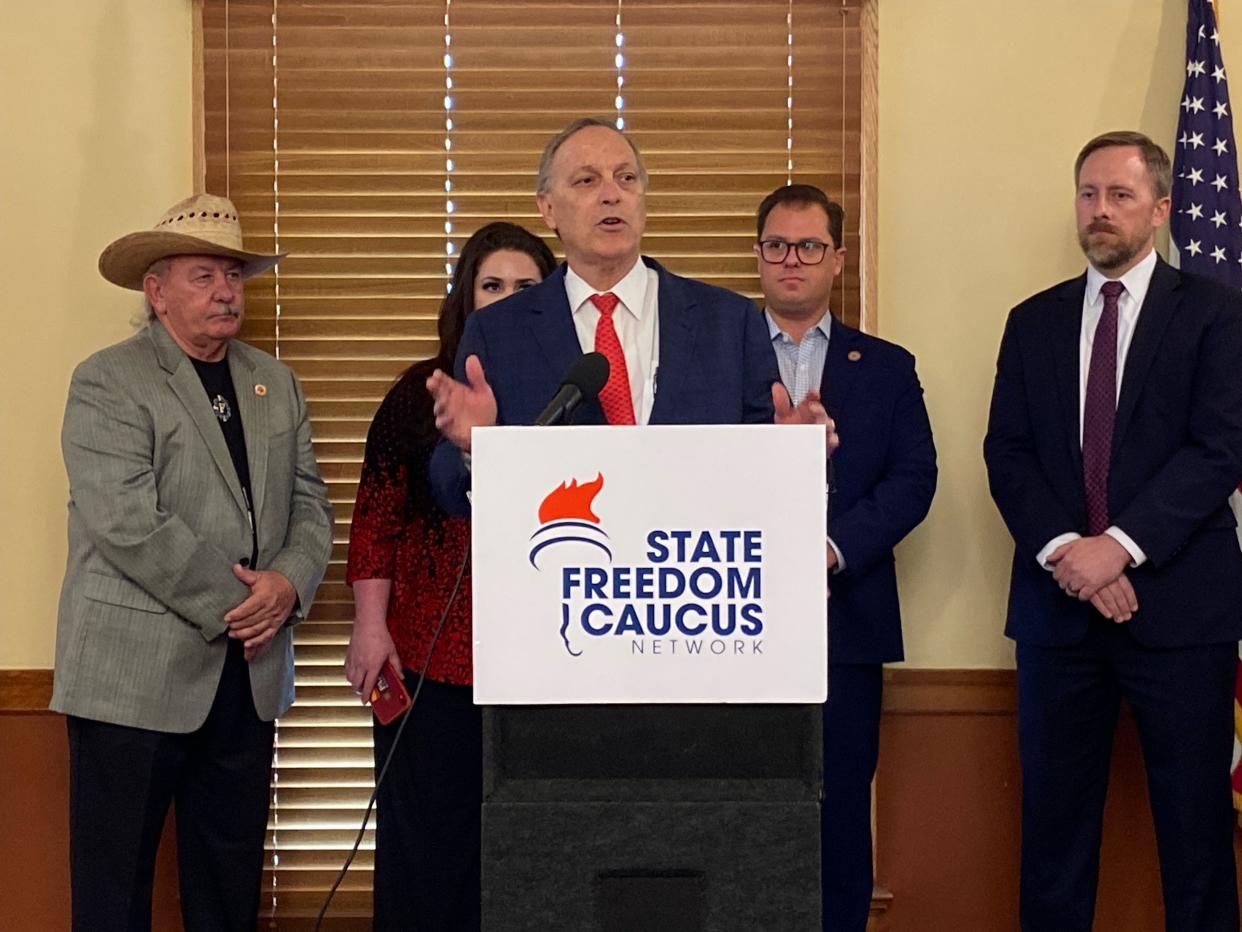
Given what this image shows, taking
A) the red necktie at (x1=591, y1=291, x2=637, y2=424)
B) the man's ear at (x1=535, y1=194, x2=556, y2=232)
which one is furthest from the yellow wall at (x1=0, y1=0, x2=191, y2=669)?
the red necktie at (x1=591, y1=291, x2=637, y2=424)

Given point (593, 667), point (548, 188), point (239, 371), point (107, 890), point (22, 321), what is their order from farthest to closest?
point (22, 321) < point (239, 371) < point (107, 890) < point (548, 188) < point (593, 667)

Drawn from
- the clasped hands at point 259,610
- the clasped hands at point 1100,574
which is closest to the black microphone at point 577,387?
the clasped hands at point 259,610

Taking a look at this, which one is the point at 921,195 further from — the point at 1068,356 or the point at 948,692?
the point at 948,692

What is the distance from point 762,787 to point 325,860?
6.83ft

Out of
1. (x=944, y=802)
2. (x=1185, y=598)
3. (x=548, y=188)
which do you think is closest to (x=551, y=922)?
(x=548, y=188)

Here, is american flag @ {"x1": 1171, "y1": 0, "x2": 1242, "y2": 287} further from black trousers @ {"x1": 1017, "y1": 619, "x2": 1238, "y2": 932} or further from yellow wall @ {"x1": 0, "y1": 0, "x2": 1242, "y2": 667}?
black trousers @ {"x1": 1017, "y1": 619, "x2": 1238, "y2": 932}

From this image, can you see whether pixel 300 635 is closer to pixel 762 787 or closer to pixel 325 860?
pixel 325 860

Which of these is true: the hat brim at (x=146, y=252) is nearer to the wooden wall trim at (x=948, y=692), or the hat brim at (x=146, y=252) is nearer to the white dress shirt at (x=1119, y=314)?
the wooden wall trim at (x=948, y=692)

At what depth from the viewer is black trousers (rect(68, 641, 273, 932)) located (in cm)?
304

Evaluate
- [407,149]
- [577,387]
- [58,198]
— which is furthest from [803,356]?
[58,198]

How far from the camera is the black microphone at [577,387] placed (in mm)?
1982

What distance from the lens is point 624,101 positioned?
375 centimetres

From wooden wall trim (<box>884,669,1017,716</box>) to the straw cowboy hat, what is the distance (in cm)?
186

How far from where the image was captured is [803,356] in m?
3.40
